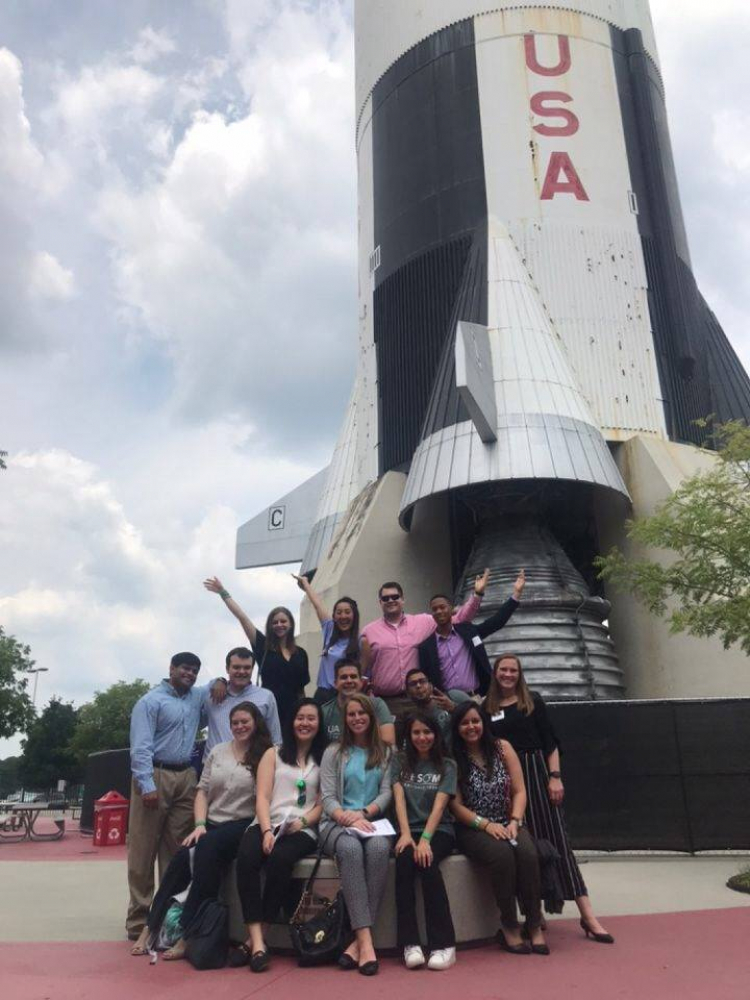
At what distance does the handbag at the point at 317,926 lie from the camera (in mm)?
4621

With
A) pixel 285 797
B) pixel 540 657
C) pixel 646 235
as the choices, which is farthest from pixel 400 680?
pixel 646 235

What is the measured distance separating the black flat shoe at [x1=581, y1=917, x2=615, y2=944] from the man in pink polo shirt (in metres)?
1.96

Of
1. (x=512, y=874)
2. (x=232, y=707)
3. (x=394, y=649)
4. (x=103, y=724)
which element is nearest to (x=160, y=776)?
(x=232, y=707)

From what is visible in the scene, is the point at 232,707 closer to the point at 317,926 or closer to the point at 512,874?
the point at 317,926

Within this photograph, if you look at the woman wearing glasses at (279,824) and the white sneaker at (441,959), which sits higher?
the woman wearing glasses at (279,824)

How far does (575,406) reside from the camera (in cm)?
1681

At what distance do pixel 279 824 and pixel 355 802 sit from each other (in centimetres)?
50

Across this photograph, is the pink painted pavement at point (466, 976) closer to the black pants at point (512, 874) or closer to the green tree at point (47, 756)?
the black pants at point (512, 874)

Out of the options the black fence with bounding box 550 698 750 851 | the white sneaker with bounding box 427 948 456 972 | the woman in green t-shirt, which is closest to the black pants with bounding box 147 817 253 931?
the woman in green t-shirt

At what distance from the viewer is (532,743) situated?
5.56m

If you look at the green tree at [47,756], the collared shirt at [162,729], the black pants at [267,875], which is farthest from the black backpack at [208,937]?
the green tree at [47,756]

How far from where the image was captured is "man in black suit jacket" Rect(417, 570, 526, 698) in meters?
6.30

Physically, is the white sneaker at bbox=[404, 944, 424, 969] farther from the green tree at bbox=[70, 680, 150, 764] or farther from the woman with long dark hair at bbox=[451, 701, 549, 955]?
the green tree at bbox=[70, 680, 150, 764]

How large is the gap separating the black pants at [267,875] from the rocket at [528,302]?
10556 mm
